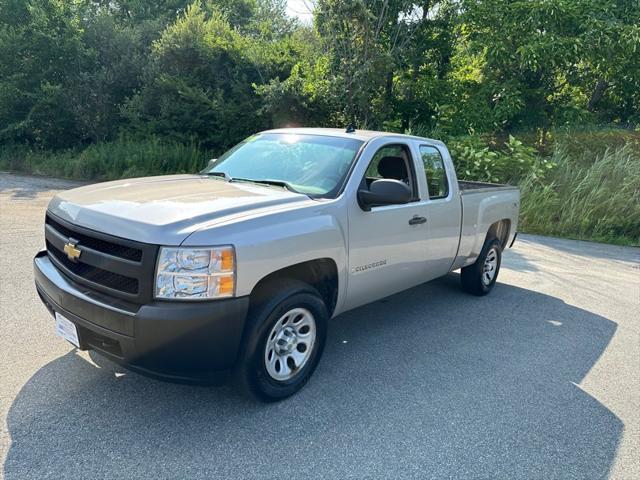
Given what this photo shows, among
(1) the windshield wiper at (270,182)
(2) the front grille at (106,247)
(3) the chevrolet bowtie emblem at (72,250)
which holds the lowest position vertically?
(3) the chevrolet bowtie emblem at (72,250)

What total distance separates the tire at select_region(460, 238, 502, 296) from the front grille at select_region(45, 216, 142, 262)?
4179 millimetres

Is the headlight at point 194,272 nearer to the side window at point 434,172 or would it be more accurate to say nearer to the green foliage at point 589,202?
the side window at point 434,172

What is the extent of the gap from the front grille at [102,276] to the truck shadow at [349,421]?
0.82m

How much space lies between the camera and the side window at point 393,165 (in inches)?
178

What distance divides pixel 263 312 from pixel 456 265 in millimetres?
2973

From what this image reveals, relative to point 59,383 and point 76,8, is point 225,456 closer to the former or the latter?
point 59,383

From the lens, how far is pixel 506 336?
4844 millimetres

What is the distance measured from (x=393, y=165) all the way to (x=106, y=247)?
116 inches

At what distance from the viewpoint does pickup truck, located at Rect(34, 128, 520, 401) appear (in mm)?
2793

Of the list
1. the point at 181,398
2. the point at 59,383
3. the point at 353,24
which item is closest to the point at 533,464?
the point at 181,398

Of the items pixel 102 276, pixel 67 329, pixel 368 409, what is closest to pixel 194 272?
Result: pixel 102 276

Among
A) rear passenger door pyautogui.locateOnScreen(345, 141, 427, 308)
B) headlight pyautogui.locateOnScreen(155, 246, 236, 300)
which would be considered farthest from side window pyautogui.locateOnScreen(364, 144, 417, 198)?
headlight pyautogui.locateOnScreen(155, 246, 236, 300)

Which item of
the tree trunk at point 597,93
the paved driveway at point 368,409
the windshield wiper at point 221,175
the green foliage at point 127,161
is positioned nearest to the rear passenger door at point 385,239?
the paved driveway at point 368,409

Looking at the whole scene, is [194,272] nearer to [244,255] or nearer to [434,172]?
[244,255]
